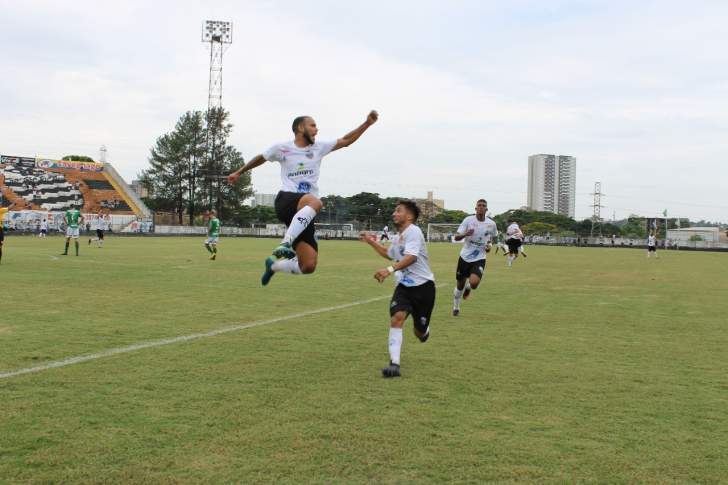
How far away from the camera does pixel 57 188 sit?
255 ft

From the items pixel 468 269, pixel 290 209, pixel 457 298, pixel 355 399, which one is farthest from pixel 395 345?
pixel 468 269

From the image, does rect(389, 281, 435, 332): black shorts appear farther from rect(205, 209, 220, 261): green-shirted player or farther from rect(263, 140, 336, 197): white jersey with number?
rect(205, 209, 220, 261): green-shirted player

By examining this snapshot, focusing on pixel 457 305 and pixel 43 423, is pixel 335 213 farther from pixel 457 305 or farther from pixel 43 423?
pixel 43 423

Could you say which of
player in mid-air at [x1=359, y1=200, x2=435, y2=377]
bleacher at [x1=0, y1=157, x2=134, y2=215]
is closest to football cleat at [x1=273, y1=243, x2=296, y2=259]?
player in mid-air at [x1=359, y1=200, x2=435, y2=377]

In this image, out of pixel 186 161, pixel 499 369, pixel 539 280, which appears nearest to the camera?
pixel 499 369

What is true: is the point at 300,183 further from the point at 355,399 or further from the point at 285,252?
the point at 355,399

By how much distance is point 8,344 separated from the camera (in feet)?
23.8

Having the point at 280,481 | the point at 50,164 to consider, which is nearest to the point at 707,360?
the point at 280,481

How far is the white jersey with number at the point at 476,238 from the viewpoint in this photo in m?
12.5

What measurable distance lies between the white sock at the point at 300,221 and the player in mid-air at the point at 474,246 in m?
5.47

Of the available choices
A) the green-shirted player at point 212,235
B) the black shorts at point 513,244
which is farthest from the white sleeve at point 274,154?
the black shorts at point 513,244

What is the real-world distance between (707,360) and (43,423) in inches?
271

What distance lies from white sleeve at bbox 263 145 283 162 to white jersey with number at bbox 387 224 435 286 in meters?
1.72

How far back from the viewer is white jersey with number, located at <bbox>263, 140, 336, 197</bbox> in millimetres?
7465
